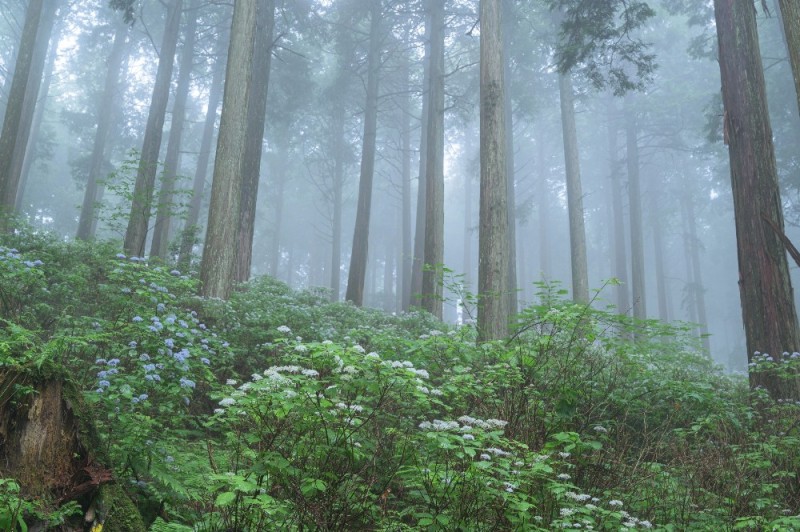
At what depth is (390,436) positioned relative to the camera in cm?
388

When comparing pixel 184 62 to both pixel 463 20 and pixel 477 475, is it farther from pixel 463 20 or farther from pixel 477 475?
pixel 477 475

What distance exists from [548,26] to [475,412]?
2069 centimetres

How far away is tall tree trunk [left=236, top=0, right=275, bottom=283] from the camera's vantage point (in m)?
12.7

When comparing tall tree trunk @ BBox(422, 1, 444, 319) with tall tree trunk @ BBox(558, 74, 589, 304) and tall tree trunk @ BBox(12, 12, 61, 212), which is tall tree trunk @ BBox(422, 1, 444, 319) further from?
tall tree trunk @ BBox(12, 12, 61, 212)

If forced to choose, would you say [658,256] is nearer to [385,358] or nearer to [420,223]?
[420,223]

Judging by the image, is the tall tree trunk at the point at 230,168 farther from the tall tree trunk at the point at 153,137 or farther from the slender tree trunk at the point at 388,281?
the slender tree trunk at the point at 388,281

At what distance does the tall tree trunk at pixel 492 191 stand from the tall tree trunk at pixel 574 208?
5840 mm

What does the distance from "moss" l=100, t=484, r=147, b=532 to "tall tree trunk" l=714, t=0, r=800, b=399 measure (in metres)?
7.66

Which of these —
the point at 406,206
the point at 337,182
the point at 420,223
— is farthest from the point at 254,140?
the point at 337,182

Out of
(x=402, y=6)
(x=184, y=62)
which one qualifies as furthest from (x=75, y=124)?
(x=402, y=6)

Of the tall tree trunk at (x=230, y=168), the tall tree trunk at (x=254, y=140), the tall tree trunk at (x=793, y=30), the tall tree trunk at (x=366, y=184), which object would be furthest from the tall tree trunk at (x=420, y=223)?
the tall tree trunk at (x=793, y=30)

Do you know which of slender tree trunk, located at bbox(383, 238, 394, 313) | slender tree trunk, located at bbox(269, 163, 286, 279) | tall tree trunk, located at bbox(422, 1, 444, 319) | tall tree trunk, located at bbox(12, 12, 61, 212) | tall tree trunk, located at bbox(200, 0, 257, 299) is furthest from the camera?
slender tree trunk, located at bbox(383, 238, 394, 313)

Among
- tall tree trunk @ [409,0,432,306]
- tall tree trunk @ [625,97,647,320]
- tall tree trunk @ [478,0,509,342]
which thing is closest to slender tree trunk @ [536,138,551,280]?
tall tree trunk @ [625,97,647,320]

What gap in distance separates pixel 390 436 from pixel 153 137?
48.5 ft
